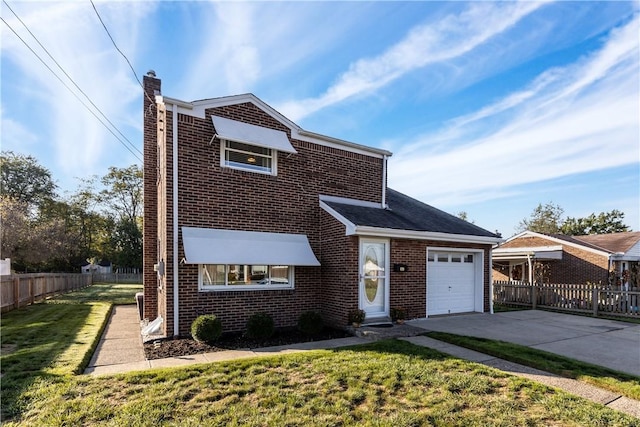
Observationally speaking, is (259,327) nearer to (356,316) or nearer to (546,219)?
(356,316)

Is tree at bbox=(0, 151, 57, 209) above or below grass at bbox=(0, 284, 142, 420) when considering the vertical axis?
above

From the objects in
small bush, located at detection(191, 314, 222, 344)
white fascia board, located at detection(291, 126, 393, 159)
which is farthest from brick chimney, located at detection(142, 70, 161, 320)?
white fascia board, located at detection(291, 126, 393, 159)

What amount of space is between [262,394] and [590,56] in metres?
12.4

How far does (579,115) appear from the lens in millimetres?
11719

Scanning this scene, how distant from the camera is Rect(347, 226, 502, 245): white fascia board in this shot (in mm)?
9682

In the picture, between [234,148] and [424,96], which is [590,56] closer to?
A: [424,96]

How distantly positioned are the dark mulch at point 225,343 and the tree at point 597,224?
154 ft

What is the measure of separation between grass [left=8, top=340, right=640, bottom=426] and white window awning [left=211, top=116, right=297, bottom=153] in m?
5.65

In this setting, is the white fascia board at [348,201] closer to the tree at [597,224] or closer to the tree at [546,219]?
the tree at [546,219]

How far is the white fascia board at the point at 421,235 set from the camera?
968 centimetres

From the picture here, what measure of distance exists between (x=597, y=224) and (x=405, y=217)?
152ft

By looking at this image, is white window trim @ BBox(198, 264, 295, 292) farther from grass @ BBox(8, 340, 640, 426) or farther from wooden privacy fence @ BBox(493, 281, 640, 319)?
wooden privacy fence @ BBox(493, 281, 640, 319)

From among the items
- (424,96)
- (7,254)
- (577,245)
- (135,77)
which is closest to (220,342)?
(135,77)

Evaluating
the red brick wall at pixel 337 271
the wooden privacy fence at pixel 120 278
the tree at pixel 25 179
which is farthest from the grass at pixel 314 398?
the tree at pixel 25 179
